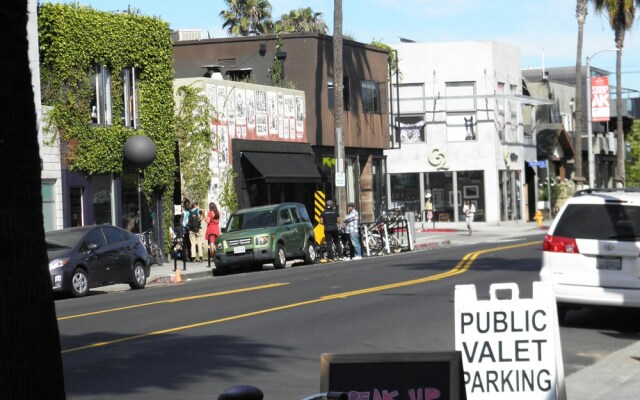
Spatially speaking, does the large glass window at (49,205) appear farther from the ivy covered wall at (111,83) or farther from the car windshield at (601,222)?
the car windshield at (601,222)

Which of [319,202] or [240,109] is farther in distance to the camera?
[319,202]

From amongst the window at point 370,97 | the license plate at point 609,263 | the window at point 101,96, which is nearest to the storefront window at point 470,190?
the window at point 370,97

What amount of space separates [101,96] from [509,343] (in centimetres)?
2697

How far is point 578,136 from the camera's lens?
56.9m

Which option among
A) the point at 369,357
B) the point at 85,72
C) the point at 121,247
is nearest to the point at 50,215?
the point at 85,72

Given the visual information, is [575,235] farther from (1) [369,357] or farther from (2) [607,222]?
(1) [369,357]

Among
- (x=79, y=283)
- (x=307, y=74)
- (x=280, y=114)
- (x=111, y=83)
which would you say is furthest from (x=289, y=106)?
(x=79, y=283)

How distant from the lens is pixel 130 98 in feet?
118

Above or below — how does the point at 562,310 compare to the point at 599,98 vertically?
below

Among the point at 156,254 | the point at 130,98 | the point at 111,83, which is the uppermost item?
the point at 111,83

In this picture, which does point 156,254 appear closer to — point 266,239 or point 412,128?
point 266,239

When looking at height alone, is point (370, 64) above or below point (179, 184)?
above

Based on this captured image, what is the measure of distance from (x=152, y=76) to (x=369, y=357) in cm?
3116

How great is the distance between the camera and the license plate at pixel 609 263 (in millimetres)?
15836
